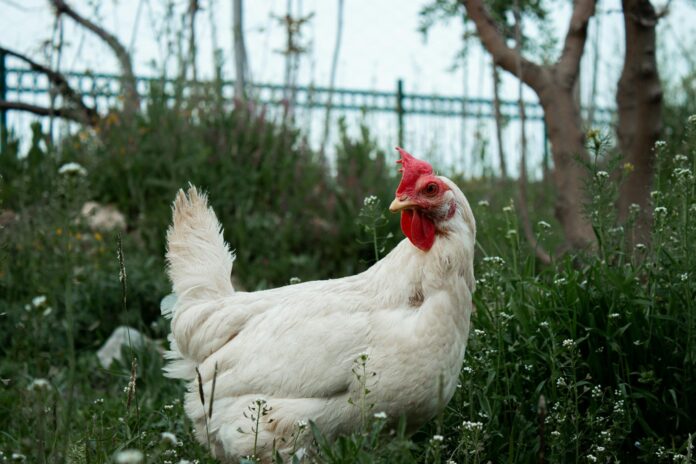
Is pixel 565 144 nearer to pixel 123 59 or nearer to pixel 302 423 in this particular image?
pixel 302 423

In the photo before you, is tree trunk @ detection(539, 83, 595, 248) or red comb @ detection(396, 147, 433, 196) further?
tree trunk @ detection(539, 83, 595, 248)

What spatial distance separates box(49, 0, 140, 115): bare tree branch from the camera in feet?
24.1

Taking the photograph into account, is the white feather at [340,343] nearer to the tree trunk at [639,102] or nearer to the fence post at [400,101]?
the tree trunk at [639,102]

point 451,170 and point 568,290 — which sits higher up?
point 451,170

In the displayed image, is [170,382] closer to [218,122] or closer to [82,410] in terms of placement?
[82,410]

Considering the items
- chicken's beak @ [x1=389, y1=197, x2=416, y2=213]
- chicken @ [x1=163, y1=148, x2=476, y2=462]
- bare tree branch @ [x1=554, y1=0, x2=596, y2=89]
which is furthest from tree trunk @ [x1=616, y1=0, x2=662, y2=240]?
chicken's beak @ [x1=389, y1=197, x2=416, y2=213]

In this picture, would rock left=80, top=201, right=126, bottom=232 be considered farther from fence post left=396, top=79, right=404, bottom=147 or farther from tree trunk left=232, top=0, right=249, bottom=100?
fence post left=396, top=79, right=404, bottom=147

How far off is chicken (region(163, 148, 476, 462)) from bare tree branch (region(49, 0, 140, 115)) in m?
4.82

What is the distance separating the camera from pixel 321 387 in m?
2.99

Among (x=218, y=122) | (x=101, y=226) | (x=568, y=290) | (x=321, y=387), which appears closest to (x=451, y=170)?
(x=218, y=122)

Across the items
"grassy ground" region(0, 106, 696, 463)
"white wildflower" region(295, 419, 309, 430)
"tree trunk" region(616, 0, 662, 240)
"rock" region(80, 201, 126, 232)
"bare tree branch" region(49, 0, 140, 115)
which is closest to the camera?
"white wildflower" region(295, 419, 309, 430)

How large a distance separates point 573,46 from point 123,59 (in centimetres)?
461

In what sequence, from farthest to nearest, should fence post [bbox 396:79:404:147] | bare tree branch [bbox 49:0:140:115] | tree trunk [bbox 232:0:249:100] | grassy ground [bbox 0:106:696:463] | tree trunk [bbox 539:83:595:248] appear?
fence post [bbox 396:79:404:147] → tree trunk [bbox 232:0:249:100] → bare tree branch [bbox 49:0:140:115] → tree trunk [bbox 539:83:595:248] → grassy ground [bbox 0:106:696:463]

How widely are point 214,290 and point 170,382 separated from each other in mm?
1700
